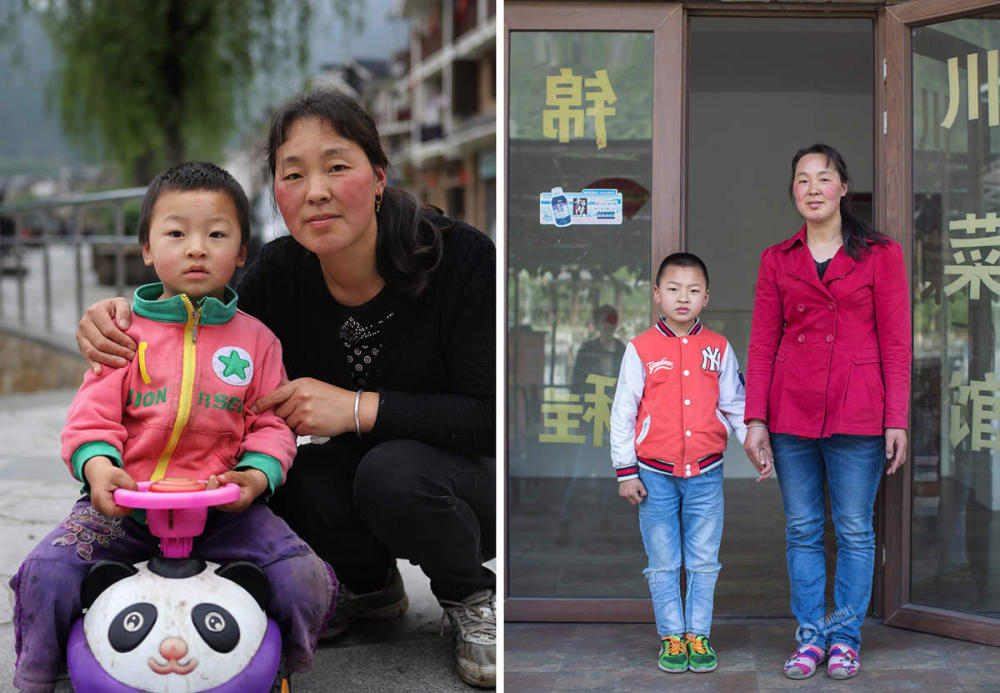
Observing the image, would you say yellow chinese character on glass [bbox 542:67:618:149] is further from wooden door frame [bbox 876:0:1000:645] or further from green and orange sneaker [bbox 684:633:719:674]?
green and orange sneaker [bbox 684:633:719:674]

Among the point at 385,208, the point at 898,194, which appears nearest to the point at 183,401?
the point at 385,208

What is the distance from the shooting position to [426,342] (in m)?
2.42

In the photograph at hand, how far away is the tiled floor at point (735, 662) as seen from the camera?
109 inches

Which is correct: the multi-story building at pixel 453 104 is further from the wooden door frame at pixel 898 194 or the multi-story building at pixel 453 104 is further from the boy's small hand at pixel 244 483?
the boy's small hand at pixel 244 483

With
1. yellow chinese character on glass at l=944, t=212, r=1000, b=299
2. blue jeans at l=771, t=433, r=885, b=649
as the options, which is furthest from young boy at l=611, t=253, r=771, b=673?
yellow chinese character on glass at l=944, t=212, r=1000, b=299

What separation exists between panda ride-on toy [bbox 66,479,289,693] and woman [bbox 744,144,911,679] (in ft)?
4.88

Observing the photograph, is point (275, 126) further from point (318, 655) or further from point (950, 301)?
point (950, 301)

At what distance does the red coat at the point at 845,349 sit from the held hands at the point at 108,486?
165cm

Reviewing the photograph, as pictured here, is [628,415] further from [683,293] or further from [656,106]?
[656,106]

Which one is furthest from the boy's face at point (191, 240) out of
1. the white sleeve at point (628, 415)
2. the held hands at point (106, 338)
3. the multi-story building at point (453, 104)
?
the multi-story building at point (453, 104)

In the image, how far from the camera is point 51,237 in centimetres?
793

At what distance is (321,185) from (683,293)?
107cm

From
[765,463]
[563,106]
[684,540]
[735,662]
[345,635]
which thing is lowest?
[735,662]

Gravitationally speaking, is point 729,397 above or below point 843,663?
above
